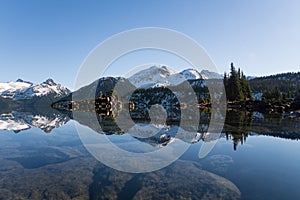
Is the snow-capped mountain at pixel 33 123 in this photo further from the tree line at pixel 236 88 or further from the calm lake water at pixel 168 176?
the tree line at pixel 236 88

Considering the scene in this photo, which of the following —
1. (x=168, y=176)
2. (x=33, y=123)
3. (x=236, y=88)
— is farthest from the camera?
(x=236, y=88)

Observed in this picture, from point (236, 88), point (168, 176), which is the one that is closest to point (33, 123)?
point (168, 176)

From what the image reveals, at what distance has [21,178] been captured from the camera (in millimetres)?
13664

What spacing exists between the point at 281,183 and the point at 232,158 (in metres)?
5.27

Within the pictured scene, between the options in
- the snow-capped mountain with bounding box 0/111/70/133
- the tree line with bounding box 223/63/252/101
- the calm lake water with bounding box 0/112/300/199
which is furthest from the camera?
the tree line with bounding box 223/63/252/101

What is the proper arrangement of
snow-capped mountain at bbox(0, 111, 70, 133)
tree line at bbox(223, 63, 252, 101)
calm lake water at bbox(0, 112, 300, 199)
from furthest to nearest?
tree line at bbox(223, 63, 252, 101), snow-capped mountain at bbox(0, 111, 70, 133), calm lake water at bbox(0, 112, 300, 199)

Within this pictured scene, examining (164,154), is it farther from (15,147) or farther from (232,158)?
(15,147)

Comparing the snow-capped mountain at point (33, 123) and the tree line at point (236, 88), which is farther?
the tree line at point (236, 88)

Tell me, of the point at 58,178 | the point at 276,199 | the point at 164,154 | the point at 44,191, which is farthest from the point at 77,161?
the point at 276,199

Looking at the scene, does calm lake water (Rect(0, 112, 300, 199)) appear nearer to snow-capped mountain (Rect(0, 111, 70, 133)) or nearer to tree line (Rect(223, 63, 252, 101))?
snow-capped mountain (Rect(0, 111, 70, 133))

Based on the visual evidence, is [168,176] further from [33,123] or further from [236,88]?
[236,88]

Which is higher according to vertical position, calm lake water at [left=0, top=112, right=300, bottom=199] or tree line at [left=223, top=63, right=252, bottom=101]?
tree line at [left=223, top=63, right=252, bottom=101]

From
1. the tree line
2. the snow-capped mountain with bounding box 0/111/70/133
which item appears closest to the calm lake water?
the snow-capped mountain with bounding box 0/111/70/133


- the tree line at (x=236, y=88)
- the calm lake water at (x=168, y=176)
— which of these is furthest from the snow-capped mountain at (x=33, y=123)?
the tree line at (x=236, y=88)
